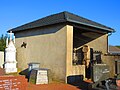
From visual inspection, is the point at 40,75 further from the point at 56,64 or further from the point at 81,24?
the point at 81,24

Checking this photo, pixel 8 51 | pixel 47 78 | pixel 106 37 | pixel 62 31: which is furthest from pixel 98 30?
pixel 8 51

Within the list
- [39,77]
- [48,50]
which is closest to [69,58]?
[48,50]

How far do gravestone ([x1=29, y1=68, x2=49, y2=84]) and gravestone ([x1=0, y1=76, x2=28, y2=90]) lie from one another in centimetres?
504

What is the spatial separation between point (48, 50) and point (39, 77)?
3.02m

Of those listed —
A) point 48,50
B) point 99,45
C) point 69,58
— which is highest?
point 99,45

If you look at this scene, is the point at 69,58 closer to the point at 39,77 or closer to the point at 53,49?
the point at 53,49

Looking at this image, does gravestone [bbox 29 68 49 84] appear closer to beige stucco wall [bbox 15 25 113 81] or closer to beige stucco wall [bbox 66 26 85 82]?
beige stucco wall [bbox 15 25 113 81]

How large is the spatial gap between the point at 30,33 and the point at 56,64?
4.27 meters

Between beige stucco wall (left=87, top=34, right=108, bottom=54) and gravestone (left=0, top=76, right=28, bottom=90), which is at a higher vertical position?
beige stucco wall (left=87, top=34, right=108, bottom=54)

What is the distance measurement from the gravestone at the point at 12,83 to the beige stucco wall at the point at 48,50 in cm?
642

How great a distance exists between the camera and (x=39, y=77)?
12.7m

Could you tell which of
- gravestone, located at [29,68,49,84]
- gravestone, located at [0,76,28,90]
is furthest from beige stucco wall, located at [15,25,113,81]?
gravestone, located at [0,76,28,90]

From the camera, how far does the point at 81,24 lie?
14867 mm

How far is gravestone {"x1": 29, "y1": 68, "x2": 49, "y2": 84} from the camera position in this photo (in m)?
12.6
